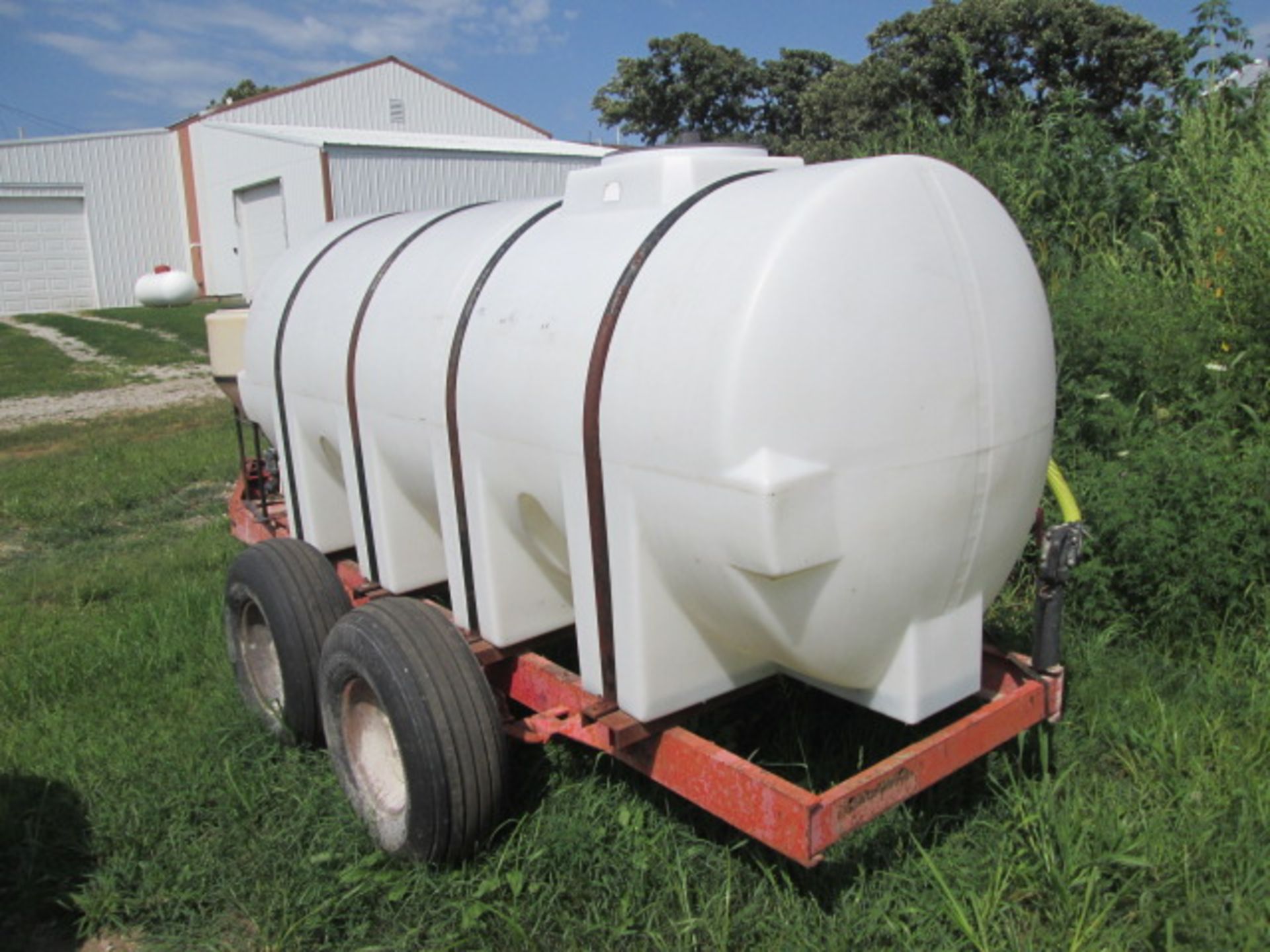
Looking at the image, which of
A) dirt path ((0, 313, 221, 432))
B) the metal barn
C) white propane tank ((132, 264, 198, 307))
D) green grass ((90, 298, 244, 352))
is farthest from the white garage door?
dirt path ((0, 313, 221, 432))

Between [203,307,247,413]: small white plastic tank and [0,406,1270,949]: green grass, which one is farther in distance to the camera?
[203,307,247,413]: small white plastic tank

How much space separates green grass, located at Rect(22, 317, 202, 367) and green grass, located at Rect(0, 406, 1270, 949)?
48.8 feet

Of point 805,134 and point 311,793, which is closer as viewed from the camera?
point 311,793

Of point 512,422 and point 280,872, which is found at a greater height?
point 512,422

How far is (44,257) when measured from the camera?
2722 cm

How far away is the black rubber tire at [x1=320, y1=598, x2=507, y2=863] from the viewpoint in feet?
Answer: 9.29

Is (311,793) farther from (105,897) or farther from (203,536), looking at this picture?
(203,536)

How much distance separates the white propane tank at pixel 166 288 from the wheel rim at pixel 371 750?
25.6 metres

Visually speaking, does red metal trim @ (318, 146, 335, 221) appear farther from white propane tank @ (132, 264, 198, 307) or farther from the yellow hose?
the yellow hose

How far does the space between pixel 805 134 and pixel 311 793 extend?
30.1 metres

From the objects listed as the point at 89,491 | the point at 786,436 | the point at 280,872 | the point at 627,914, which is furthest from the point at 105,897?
the point at 89,491

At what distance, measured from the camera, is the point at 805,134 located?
3095cm

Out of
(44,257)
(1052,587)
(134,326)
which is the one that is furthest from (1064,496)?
(44,257)

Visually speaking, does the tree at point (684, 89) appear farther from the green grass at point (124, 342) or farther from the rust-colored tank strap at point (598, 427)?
the rust-colored tank strap at point (598, 427)
